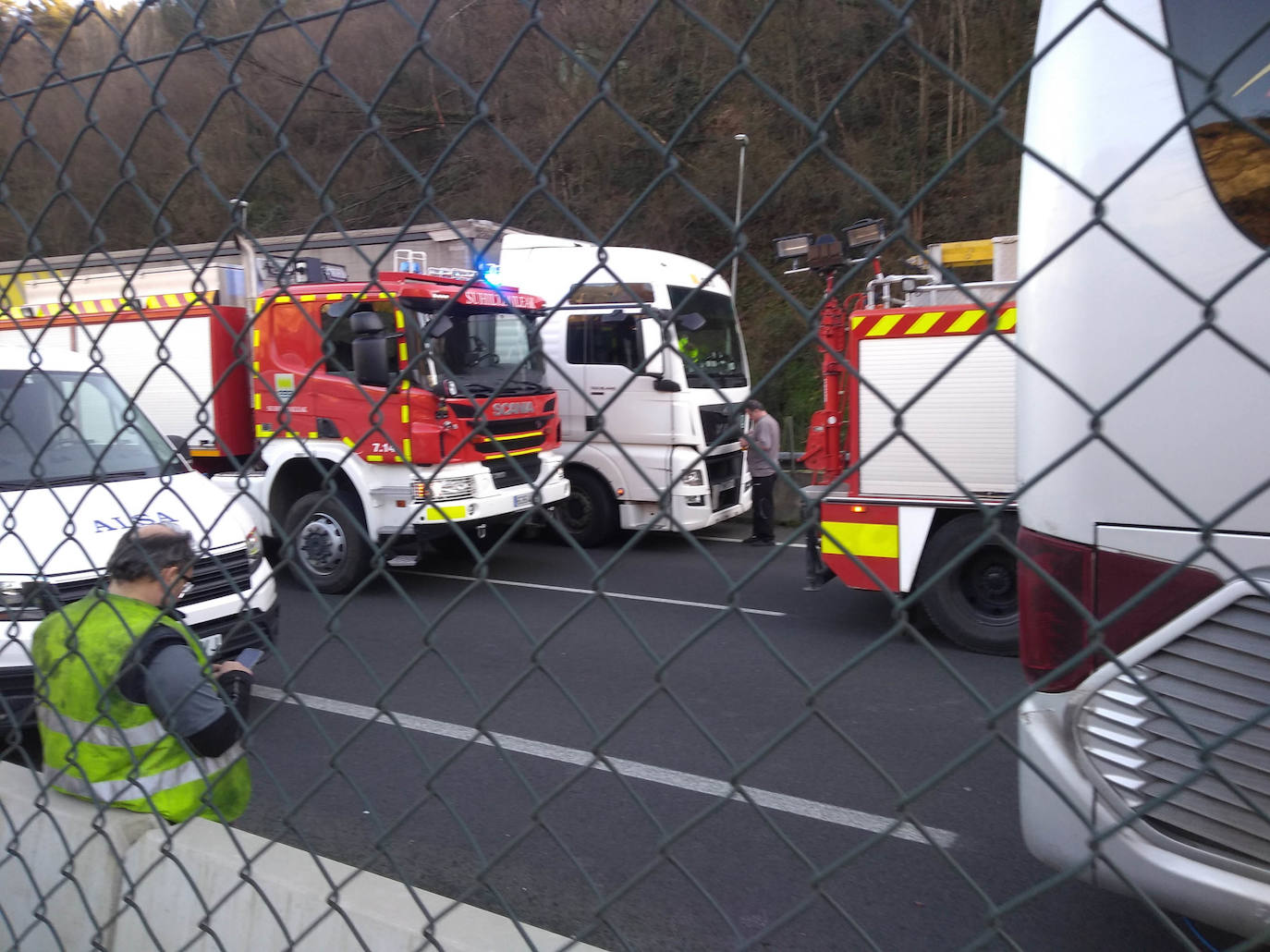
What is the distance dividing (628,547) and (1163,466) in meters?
1.33

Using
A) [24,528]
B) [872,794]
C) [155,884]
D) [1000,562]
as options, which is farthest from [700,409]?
[155,884]

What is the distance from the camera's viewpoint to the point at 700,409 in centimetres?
928

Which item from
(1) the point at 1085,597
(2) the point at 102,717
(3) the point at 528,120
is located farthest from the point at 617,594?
(2) the point at 102,717

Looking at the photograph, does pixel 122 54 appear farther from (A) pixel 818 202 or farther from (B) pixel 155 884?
(A) pixel 818 202

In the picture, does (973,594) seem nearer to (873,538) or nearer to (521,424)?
(873,538)

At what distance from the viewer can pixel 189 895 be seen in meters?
1.69

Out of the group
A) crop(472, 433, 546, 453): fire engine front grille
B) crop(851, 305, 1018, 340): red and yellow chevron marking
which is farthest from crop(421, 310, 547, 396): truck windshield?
Answer: crop(851, 305, 1018, 340): red and yellow chevron marking

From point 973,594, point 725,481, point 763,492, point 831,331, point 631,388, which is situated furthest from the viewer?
point 725,481

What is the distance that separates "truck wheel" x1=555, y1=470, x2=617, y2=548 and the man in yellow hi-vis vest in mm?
7346

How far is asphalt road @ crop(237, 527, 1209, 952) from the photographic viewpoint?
2.71 meters

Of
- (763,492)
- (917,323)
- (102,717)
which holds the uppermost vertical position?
(917,323)

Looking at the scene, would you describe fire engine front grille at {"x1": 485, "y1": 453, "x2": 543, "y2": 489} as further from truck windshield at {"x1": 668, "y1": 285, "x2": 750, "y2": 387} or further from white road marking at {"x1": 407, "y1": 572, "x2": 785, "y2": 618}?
truck windshield at {"x1": 668, "y1": 285, "x2": 750, "y2": 387}

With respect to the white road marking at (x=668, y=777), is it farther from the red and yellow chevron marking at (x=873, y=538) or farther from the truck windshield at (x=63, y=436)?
the red and yellow chevron marking at (x=873, y=538)

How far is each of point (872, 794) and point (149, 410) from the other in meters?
8.85
